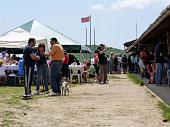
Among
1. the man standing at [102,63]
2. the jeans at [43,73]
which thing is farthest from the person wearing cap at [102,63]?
the jeans at [43,73]

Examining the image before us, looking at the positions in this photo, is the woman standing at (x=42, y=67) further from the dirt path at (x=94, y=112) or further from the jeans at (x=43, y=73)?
the dirt path at (x=94, y=112)

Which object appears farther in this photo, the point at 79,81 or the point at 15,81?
the point at 79,81

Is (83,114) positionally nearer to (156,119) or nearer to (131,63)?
(156,119)

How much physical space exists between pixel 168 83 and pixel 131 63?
21145 millimetres

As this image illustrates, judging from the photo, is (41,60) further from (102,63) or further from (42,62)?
(102,63)

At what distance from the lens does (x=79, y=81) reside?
75.7 ft

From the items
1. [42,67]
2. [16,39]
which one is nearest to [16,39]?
[16,39]

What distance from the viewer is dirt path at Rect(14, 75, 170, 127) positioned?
909 centimetres

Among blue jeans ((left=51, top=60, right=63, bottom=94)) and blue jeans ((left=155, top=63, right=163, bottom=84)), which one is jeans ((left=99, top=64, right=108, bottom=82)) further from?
blue jeans ((left=51, top=60, right=63, bottom=94))

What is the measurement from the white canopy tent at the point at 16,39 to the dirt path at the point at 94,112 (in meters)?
9.16

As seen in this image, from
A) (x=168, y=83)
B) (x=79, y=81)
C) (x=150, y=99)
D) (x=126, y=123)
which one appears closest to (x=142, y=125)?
(x=126, y=123)

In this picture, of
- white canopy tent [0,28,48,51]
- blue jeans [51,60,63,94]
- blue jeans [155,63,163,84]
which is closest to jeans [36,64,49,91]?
blue jeans [51,60,63,94]

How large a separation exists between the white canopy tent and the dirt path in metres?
9.16

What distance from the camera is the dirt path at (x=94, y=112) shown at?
9.09 metres
